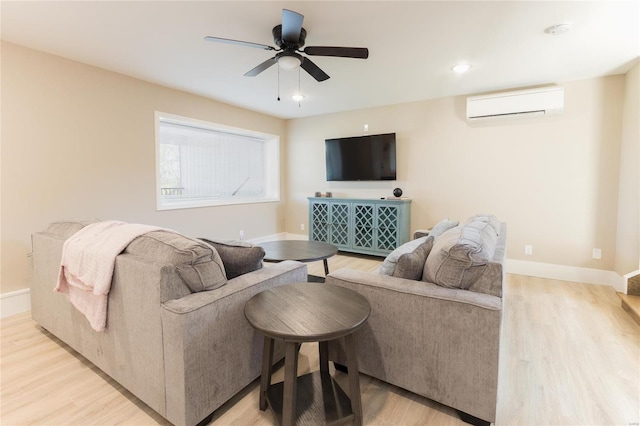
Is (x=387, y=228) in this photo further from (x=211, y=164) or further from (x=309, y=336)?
(x=309, y=336)

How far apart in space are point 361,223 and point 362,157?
1072 mm

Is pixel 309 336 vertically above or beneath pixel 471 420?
above

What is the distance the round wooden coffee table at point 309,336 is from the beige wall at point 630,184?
10.6ft

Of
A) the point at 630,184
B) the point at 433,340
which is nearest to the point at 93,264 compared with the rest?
the point at 433,340

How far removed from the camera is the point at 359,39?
2.56 m

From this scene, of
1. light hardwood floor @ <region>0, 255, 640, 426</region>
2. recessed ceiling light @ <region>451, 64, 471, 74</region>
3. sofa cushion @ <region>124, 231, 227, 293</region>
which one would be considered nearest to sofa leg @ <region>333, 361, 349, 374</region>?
light hardwood floor @ <region>0, 255, 640, 426</region>

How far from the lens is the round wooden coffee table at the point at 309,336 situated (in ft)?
3.88

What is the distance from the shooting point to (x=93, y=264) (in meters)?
1.62

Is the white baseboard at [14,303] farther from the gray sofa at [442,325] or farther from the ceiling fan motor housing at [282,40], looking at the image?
the ceiling fan motor housing at [282,40]

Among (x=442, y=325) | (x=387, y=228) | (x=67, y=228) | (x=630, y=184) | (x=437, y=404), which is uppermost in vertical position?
(x=630, y=184)

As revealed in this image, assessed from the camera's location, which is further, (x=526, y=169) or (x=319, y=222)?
(x=319, y=222)

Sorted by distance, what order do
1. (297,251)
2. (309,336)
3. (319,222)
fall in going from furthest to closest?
(319,222) → (297,251) → (309,336)

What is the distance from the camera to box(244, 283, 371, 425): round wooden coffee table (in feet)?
3.88

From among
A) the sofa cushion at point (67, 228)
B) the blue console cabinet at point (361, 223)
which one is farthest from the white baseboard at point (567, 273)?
the sofa cushion at point (67, 228)
